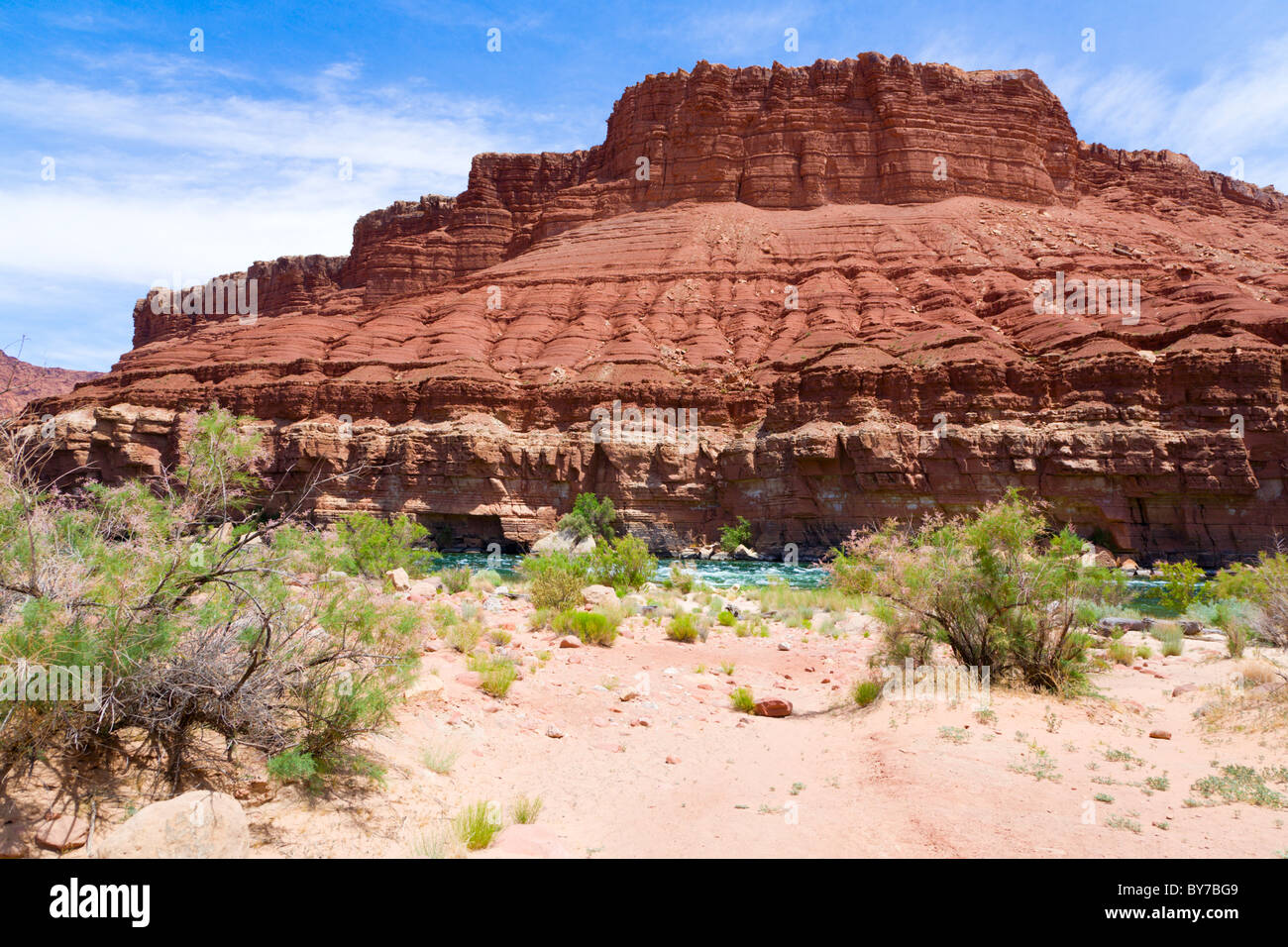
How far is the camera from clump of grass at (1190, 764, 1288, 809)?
5320 mm

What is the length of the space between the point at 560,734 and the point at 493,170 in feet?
287

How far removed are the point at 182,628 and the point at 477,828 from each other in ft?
7.63

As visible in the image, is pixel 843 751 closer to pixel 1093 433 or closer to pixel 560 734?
pixel 560 734

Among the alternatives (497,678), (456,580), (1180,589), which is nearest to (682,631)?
(497,678)

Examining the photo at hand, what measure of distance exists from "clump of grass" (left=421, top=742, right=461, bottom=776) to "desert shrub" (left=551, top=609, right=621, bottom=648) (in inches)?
219

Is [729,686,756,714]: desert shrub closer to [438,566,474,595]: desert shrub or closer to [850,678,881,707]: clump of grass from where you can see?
[850,678,881,707]: clump of grass

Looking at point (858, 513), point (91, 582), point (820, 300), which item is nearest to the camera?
point (91, 582)

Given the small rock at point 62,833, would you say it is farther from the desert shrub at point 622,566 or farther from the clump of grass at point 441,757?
the desert shrub at point 622,566

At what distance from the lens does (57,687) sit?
4.11 meters

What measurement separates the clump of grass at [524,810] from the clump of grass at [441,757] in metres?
0.76

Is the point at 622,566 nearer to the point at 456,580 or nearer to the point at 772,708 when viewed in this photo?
the point at 456,580

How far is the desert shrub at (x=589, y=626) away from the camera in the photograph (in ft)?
38.9

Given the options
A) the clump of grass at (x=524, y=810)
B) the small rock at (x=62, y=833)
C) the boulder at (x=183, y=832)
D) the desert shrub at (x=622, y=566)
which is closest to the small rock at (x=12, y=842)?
the small rock at (x=62, y=833)
